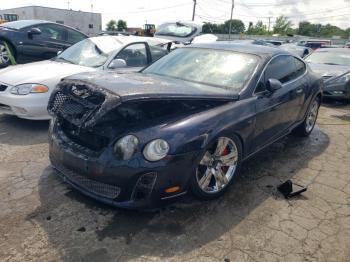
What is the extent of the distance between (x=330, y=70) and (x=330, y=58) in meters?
1.21

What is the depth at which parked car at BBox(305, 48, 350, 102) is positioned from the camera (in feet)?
27.1

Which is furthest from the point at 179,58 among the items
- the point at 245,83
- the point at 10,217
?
the point at 10,217

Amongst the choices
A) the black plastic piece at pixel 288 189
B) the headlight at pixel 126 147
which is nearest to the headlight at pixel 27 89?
the headlight at pixel 126 147

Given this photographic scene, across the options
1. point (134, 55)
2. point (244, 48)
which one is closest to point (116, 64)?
point (134, 55)

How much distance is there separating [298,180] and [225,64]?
63.7 inches

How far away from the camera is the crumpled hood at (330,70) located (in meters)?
8.62

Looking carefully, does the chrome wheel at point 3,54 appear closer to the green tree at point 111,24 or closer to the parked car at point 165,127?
the parked car at point 165,127

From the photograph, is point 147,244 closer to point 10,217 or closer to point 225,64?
point 10,217

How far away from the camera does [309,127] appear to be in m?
5.64

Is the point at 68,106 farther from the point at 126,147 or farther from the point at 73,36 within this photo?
the point at 73,36

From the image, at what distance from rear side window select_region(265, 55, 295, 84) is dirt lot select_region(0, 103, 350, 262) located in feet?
3.86

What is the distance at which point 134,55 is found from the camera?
20.5 feet

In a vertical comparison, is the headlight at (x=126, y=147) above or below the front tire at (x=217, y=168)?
above

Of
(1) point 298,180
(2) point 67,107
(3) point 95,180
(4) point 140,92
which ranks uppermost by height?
(4) point 140,92
